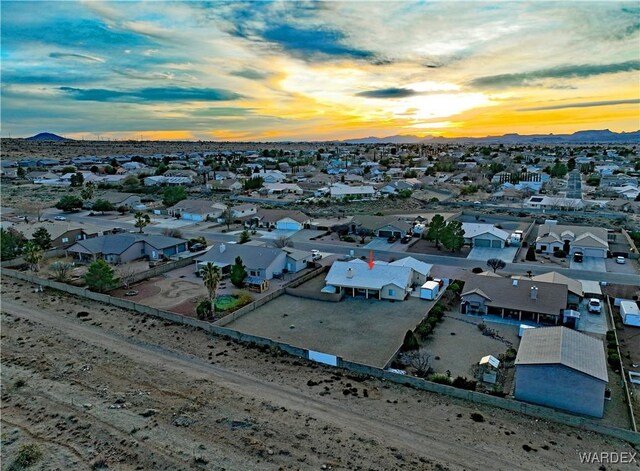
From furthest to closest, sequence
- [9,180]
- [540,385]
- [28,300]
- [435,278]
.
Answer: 1. [9,180]
2. [435,278]
3. [28,300]
4. [540,385]

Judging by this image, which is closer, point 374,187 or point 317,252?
point 317,252

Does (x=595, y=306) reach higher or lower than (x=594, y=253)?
lower

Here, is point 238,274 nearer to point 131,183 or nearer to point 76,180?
point 131,183

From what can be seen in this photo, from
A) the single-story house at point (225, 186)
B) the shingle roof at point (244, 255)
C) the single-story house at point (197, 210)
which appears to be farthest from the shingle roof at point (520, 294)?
the single-story house at point (225, 186)

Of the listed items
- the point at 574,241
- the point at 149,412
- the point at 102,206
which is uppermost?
the point at 102,206

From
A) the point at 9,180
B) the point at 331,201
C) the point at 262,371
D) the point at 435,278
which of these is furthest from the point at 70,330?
the point at 9,180

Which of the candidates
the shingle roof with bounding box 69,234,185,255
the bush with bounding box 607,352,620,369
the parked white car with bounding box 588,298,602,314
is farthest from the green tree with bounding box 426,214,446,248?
the shingle roof with bounding box 69,234,185,255

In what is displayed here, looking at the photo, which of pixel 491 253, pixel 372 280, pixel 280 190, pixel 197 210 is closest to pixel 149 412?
pixel 372 280

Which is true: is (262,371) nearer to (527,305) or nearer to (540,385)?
(540,385)
